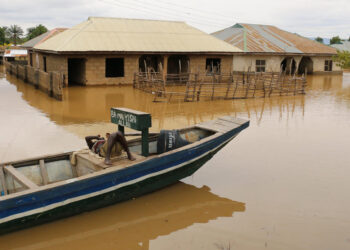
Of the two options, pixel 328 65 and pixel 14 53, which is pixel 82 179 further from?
pixel 14 53

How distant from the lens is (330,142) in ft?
34.0

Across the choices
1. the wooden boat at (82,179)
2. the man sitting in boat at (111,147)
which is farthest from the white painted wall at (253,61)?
the man sitting in boat at (111,147)

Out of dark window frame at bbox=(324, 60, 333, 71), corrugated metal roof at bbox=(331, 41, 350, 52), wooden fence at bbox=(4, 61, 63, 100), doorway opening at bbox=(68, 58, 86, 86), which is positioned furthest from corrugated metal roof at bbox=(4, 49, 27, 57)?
corrugated metal roof at bbox=(331, 41, 350, 52)

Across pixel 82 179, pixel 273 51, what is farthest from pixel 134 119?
pixel 273 51

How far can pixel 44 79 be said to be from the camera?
19.5 metres

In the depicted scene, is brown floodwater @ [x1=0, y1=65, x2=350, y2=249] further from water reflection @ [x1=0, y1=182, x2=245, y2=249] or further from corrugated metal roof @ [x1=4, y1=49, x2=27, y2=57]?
corrugated metal roof @ [x1=4, y1=49, x2=27, y2=57]

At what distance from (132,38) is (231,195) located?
61.8ft

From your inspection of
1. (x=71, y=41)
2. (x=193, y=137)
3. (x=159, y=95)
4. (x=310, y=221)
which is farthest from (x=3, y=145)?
(x=71, y=41)

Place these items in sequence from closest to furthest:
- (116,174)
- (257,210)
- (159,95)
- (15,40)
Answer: (116,174)
(257,210)
(159,95)
(15,40)

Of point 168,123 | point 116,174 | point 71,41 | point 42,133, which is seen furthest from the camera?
point 71,41

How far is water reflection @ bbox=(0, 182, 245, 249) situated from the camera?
536cm

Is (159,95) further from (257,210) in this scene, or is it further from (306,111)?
(257,210)

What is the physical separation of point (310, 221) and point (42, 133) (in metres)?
8.06

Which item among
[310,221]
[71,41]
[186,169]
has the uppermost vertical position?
[71,41]
